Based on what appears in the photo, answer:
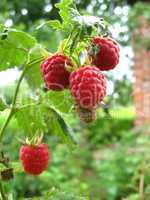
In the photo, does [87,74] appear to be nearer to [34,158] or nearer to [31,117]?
[31,117]

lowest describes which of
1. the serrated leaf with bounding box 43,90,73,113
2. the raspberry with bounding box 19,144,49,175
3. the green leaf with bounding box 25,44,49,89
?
the raspberry with bounding box 19,144,49,175

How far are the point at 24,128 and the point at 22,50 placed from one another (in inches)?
6.5

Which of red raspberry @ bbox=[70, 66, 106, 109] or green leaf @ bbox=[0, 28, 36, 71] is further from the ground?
green leaf @ bbox=[0, 28, 36, 71]

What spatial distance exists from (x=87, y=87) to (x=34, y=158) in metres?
0.34

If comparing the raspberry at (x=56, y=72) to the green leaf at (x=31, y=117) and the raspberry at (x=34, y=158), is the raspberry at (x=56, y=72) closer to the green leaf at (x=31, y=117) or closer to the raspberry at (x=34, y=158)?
the green leaf at (x=31, y=117)

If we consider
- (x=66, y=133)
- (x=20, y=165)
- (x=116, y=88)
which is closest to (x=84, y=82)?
(x=66, y=133)

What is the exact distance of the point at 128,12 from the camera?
4.27 meters

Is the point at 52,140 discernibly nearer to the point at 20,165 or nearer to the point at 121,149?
the point at 121,149

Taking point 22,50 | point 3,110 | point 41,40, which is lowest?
point 3,110

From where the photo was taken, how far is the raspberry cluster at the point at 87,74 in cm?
95

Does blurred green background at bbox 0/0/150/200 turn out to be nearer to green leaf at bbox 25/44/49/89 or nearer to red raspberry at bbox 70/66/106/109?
green leaf at bbox 25/44/49/89

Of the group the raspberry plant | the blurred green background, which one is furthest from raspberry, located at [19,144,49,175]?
the blurred green background

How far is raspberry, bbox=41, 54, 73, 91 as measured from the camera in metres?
0.99

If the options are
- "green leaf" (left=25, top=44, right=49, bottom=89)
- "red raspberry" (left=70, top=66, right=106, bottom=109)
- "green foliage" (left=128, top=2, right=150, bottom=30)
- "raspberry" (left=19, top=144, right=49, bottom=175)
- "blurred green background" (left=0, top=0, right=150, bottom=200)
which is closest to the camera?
"red raspberry" (left=70, top=66, right=106, bottom=109)
